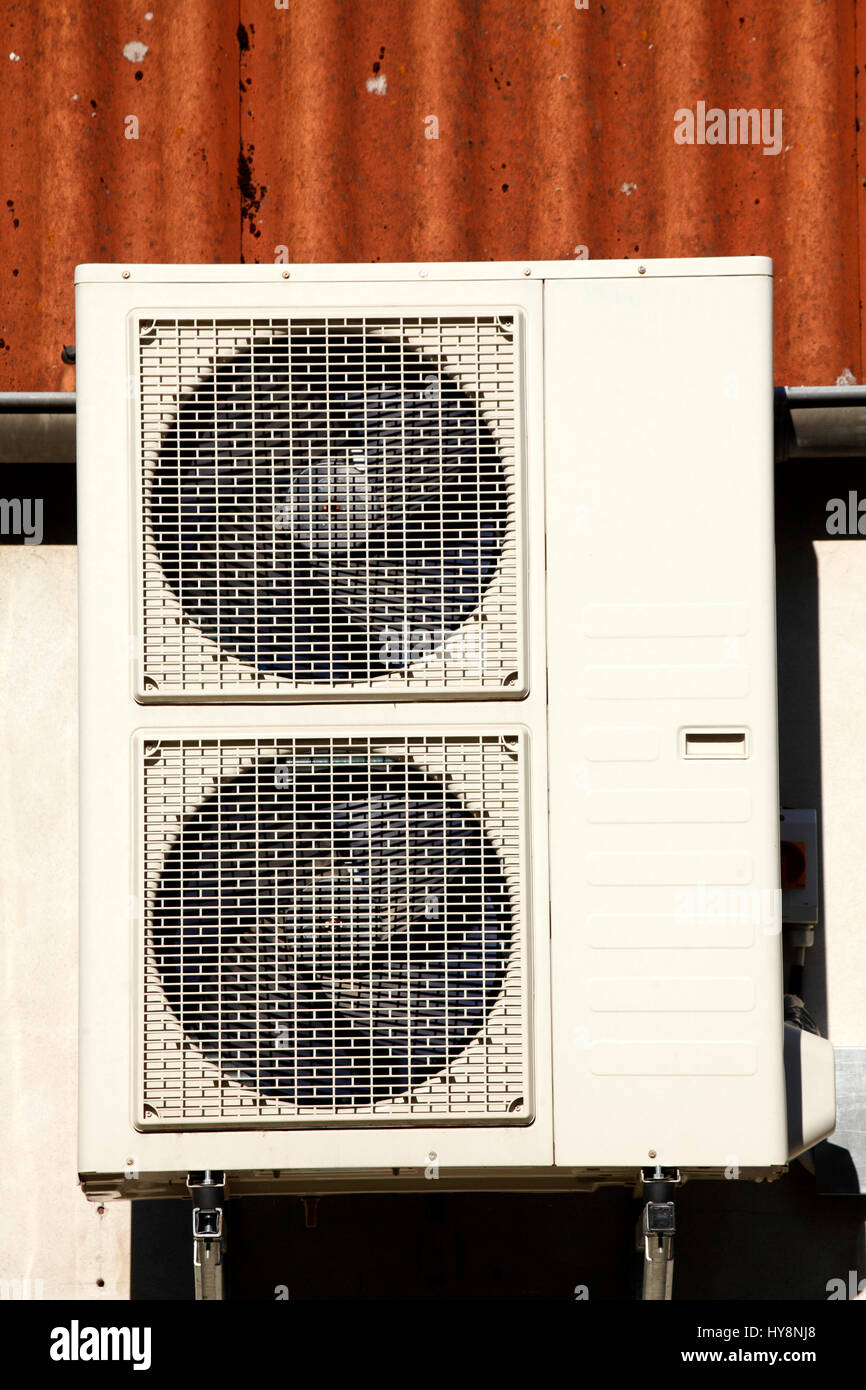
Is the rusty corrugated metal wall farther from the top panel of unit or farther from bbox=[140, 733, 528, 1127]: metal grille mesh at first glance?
bbox=[140, 733, 528, 1127]: metal grille mesh

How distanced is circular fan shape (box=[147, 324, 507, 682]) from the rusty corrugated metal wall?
61 centimetres

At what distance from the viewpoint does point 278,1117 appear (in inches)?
50.5

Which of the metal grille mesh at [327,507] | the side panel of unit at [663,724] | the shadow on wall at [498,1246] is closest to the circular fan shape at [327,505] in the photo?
the metal grille mesh at [327,507]

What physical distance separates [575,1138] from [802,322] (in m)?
1.24

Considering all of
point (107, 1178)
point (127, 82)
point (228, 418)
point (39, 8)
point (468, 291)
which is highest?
point (39, 8)

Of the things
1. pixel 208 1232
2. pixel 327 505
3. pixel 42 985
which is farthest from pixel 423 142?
pixel 208 1232

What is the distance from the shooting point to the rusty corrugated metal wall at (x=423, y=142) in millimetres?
1835

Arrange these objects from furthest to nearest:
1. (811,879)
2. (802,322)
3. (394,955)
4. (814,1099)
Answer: (802,322) < (811,879) < (814,1099) < (394,955)

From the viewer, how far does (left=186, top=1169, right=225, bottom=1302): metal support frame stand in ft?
4.32

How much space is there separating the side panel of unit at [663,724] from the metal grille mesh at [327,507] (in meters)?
0.08

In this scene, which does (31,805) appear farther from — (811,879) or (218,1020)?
(811,879)

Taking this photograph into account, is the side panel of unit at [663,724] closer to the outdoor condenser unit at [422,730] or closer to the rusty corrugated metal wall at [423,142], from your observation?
the outdoor condenser unit at [422,730]

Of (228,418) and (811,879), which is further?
(811,879)

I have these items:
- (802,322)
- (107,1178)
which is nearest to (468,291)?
(802,322)
